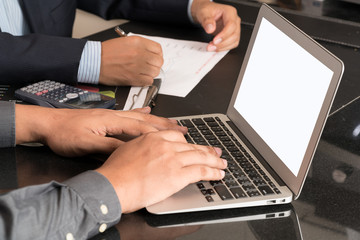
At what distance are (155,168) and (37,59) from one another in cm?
60

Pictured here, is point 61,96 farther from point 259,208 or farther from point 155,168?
point 259,208

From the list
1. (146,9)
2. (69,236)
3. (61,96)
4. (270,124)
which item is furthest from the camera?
(146,9)

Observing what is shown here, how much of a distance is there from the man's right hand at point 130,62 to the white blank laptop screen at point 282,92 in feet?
1.08

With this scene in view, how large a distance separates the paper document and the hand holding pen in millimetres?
61

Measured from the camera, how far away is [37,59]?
1.29 m

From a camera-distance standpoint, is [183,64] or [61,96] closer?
[61,96]

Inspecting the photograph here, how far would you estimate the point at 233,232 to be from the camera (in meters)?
0.82

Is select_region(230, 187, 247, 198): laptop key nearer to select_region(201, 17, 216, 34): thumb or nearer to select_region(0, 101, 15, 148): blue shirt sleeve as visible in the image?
select_region(0, 101, 15, 148): blue shirt sleeve

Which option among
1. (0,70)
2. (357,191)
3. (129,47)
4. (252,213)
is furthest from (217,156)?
(0,70)

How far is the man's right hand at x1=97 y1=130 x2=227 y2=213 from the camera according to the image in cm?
83

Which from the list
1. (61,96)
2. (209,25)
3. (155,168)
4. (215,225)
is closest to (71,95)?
(61,96)

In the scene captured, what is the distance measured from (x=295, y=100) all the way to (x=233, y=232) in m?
0.27

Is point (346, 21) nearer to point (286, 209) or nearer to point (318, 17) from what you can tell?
point (318, 17)

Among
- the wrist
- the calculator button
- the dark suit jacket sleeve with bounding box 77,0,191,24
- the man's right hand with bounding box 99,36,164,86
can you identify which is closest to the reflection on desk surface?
the wrist
